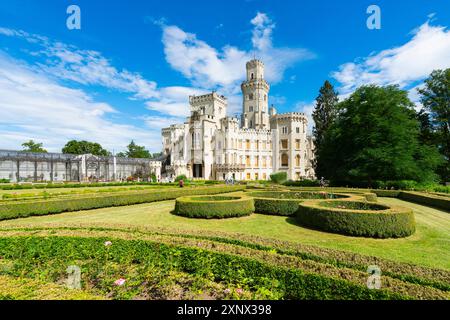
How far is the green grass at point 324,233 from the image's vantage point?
7.44 meters

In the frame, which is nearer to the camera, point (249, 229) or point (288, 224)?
point (249, 229)

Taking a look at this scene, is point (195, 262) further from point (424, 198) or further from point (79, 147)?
point (79, 147)

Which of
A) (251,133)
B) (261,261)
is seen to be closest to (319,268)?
(261,261)

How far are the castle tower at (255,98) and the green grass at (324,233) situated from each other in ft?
157

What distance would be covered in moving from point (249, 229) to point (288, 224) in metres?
2.32

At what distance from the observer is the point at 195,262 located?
560 centimetres

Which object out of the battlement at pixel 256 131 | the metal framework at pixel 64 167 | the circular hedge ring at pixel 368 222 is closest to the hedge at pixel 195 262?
the circular hedge ring at pixel 368 222

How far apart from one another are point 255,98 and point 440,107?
36.7 m

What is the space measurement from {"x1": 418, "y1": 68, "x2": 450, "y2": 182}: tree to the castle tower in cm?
3249

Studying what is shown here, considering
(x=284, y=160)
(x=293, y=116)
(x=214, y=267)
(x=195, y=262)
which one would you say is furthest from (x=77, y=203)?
(x=293, y=116)

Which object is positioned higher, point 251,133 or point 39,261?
point 251,133

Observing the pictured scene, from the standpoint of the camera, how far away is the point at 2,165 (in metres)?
45.1

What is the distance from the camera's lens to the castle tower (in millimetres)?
60562
